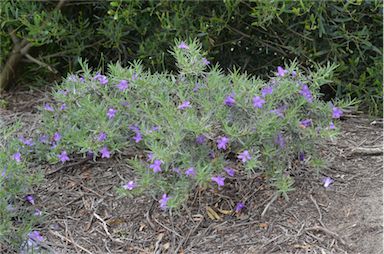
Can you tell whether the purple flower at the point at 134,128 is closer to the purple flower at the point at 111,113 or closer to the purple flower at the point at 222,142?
the purple flower at the point at 111,113

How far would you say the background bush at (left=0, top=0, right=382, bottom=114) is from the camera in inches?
163

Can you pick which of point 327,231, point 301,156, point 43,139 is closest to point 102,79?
point 43,139

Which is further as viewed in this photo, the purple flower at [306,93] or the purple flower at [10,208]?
the purple flower at [306,93]

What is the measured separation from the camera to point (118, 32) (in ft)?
14.3

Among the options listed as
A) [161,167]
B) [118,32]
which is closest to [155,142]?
[161,167]

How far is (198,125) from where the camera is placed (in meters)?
2.81

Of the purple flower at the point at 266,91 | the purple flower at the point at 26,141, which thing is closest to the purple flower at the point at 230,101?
the purple flower at the point at 266,91

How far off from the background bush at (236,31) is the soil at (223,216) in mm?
891

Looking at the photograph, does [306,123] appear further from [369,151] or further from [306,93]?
[369,151]

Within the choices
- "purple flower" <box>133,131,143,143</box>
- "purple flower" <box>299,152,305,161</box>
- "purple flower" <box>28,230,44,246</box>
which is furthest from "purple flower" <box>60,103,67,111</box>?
"purple flower" <box>299,152,305,161</box>

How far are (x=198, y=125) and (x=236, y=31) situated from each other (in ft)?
5.48

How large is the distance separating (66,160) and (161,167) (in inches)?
34.8

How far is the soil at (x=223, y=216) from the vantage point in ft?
10.0

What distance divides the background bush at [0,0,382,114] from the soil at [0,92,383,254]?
0.89 metres
